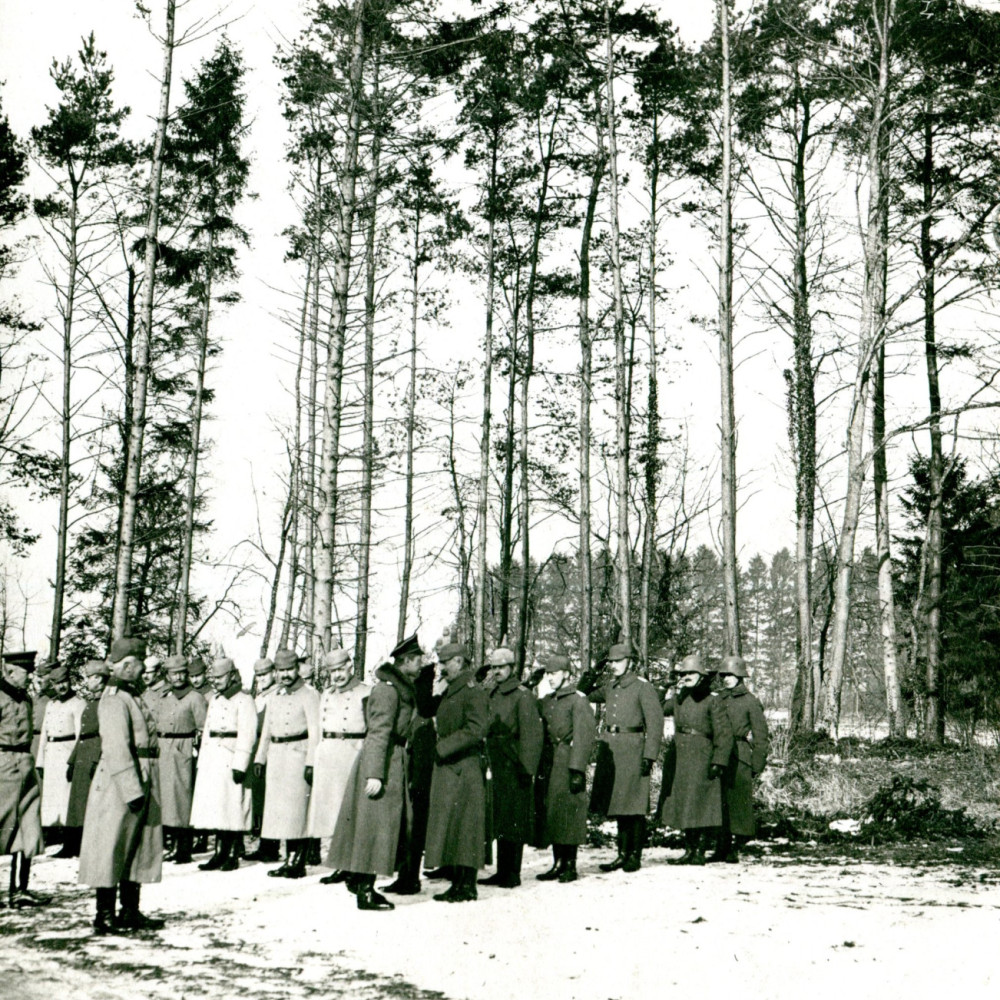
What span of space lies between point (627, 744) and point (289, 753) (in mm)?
3207

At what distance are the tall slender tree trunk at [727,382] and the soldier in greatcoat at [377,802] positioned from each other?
9.36 meters

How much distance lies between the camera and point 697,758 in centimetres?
1049

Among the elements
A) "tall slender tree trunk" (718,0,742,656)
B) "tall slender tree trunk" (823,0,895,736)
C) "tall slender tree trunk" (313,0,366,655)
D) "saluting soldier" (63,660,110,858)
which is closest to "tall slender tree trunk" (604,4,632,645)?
"tall slender tree trunk" (718,0,742,656)

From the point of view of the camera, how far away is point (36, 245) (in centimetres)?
2225

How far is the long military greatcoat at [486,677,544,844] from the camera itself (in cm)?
935

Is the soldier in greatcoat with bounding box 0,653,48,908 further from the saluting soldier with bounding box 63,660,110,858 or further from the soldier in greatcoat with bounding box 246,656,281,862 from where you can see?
the soldier in greatcoat with bounding box 246,656,281,862

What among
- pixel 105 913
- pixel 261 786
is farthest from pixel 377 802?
pixel 261 786

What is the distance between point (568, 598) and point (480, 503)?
37.9m

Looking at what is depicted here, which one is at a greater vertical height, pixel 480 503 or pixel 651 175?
pixel 651 175

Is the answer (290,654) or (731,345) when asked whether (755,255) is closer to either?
(731,345)

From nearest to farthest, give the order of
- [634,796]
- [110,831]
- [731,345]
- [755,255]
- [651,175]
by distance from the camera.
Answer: [110,831], [634,796], [731,345], [755,255], [651,175]

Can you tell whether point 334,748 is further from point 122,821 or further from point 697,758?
point 697,758

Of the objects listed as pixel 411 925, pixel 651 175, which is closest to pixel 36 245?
pixel 651 175

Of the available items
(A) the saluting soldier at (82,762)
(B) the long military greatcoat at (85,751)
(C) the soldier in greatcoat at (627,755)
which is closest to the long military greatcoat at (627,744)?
(C) the soldier in greatcoat at (627,755)
